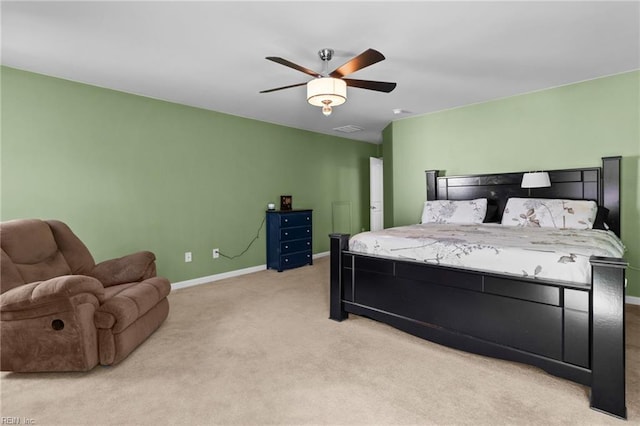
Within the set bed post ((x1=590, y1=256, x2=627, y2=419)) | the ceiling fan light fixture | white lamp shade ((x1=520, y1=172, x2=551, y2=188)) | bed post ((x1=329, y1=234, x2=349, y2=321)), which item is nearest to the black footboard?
bed post ((x1=590, y1=256, x2=627, y2=419))

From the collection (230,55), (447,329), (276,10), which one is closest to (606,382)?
(447,329)

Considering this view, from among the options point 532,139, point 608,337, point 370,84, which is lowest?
point 608,337

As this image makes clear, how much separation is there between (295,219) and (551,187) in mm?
3444

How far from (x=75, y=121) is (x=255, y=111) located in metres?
2.10

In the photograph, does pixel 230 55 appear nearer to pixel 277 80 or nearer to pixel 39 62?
pixel 277 80

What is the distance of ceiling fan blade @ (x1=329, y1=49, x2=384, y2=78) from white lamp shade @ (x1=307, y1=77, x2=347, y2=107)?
78mm

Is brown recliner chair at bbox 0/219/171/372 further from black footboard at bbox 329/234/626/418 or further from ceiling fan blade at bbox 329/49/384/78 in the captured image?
ceiling fan blade at bbox 329/49/384/78

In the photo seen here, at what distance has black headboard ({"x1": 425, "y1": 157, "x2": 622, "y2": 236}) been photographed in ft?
11.5

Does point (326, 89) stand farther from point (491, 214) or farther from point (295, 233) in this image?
point (295, 233)

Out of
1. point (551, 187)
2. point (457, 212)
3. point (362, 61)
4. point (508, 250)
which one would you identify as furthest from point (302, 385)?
point (551, 187)

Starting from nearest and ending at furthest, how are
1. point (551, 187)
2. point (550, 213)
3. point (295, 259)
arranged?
point (550, 213) < point (551, 187) < point (295, 259)

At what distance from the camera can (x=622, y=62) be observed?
10.4 ft

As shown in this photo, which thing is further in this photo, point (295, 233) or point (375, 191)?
point (375, 191)

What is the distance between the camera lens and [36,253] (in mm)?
2482
